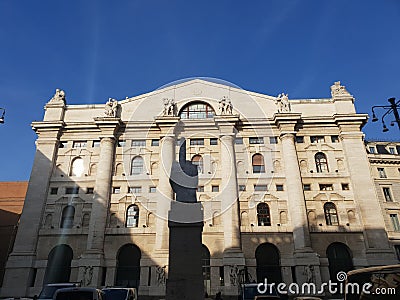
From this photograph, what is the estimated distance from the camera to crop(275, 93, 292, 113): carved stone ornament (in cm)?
4619

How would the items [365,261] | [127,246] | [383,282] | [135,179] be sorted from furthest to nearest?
[135,179], [127,246], [365,261], [383,282]

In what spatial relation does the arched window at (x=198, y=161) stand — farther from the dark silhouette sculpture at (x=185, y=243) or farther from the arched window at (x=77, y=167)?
the dark silhouette sculpture at (x=185, y=243)

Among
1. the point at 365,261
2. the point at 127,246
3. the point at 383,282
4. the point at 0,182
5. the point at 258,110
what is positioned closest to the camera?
the point at 383,282

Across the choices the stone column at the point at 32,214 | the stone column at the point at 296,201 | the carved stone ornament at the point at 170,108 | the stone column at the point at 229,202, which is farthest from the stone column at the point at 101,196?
the stone column at the point at 296,201

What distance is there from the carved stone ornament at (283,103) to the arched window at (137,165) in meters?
20.3

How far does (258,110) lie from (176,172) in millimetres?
29314

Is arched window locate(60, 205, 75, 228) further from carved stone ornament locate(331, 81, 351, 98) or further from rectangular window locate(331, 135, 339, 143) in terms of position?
carved stone ornament locate(331, 81, 351, 98)

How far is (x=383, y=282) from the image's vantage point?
1012 centimetres

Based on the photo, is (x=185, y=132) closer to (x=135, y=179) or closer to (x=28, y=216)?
(x=135, y=179)

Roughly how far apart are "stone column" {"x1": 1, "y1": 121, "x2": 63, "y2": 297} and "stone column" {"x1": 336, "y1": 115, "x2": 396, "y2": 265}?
127 feet

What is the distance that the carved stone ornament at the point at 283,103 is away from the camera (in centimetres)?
4619

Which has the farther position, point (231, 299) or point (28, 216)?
point (28, 216)

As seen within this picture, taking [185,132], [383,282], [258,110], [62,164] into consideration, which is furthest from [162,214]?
[383,282]

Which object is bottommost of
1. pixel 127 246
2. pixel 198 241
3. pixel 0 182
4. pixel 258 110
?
pixel 198 241
